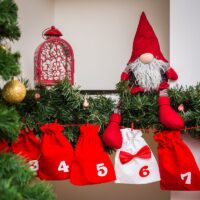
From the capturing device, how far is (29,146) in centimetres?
121

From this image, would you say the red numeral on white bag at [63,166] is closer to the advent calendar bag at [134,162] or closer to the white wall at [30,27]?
the advent calendar bag at [134,162]

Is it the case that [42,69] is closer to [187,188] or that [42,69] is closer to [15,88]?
[15,88]

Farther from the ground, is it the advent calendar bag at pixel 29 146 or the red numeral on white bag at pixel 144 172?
the advent calendar bag at pixel 29 146

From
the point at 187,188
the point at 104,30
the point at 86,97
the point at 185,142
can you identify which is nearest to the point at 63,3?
the point at 104,30

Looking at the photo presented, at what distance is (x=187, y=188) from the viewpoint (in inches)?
46.3

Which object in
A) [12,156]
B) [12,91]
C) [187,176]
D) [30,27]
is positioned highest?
[30,27]

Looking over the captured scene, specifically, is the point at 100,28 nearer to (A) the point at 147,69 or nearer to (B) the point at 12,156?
(A) the point at 147,69

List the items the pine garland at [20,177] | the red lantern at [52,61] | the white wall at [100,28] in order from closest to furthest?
the pine garland at [20,177] → the red lantern at [52,61] → the white wall at [100,28]

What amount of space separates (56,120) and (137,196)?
2.27 ft

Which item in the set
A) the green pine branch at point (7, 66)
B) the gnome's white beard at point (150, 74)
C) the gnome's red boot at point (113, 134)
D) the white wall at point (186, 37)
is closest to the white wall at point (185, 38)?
the white wall at point (186, 37)

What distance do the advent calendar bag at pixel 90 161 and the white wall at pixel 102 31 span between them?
52 cm

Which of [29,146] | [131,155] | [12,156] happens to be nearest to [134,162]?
[131,155]

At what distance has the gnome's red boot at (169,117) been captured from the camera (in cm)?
115

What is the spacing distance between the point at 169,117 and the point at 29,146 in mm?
485
